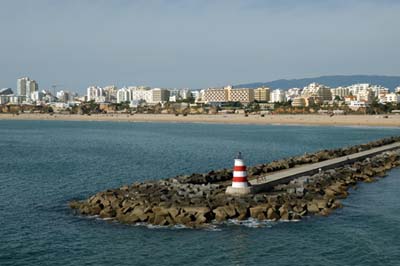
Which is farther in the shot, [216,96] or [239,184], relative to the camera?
[216,96]

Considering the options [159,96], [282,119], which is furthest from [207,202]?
[159,96]

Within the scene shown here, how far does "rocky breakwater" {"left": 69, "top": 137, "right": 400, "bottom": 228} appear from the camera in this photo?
14586 millimetres

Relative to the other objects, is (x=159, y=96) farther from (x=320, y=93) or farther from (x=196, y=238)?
(x=196, y=238)

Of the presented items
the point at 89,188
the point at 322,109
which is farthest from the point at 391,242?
the point at 322,109

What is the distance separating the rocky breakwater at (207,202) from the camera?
1459 cm

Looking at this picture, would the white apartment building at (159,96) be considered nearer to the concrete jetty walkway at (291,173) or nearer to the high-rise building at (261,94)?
the high-rise building at (261,94)

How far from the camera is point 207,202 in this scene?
15406 mm

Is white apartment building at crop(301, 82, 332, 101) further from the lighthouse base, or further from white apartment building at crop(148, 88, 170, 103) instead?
the lighthouse base

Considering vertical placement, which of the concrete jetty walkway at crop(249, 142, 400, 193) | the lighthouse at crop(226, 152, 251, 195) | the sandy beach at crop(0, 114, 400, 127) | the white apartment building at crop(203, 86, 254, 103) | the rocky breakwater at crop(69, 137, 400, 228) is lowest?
the sandy beach at crop(0, 114, 400, 127)

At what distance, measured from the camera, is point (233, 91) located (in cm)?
15600

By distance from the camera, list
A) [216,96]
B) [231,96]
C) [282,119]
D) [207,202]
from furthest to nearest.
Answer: [216,96] < [231,96] < [282,119] < [207,202]

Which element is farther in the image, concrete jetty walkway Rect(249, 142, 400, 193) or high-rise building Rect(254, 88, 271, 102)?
high-rise building Rect(254, 88, 271, 102)

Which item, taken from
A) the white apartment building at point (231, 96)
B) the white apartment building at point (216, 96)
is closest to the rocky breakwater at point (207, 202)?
the white apartment building at point (231, 96)

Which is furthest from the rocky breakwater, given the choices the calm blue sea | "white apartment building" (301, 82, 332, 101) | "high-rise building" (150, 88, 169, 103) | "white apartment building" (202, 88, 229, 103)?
"high-rise building" (150, 88, 169, 103)
